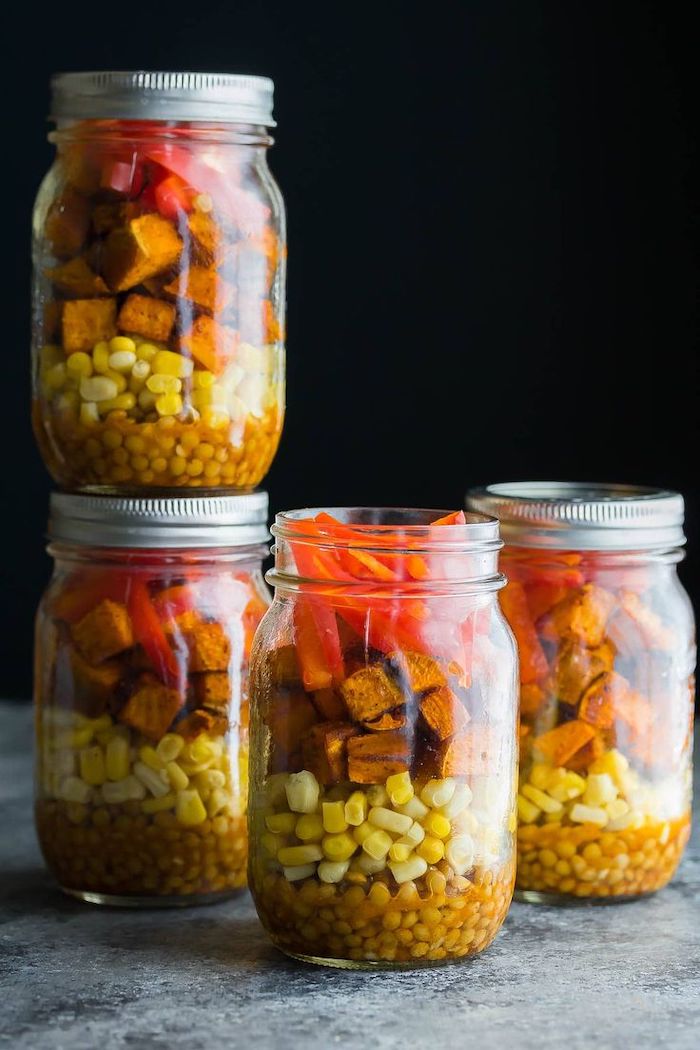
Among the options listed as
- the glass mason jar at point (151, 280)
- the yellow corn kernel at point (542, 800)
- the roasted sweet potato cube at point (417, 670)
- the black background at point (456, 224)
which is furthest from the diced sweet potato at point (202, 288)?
the black background at point (456, 224)

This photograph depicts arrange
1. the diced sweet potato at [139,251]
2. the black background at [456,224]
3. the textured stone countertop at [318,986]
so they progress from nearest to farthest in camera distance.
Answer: the textured stone countertop at [318,986], the diced sweet potato at [139,251], the black background at [456,224]

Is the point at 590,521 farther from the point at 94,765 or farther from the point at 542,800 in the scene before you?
the point at 94,765

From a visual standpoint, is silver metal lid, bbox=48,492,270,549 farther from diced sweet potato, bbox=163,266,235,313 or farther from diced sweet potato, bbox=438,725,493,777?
diced sweet potato, bbox=438,725,493,777

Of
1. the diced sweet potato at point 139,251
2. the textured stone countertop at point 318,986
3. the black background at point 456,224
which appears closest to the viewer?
the textured stone countertop at point 318,986

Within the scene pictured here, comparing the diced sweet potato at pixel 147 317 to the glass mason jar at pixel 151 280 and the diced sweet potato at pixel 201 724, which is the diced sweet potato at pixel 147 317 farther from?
the diced sweet potato at pixel 201 724

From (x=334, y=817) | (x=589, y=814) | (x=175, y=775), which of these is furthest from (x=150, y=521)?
(x=589, y=814)

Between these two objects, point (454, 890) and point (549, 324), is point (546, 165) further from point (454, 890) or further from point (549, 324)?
point (454, 890)

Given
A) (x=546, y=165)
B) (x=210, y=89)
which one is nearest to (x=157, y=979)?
(x=210, y=89)

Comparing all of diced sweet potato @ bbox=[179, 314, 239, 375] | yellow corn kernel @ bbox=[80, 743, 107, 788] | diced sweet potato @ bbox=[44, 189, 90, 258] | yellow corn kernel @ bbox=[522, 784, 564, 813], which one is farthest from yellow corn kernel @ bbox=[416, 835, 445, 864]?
diced sweet potato @ bbox=[44, 189, 90, 258]
